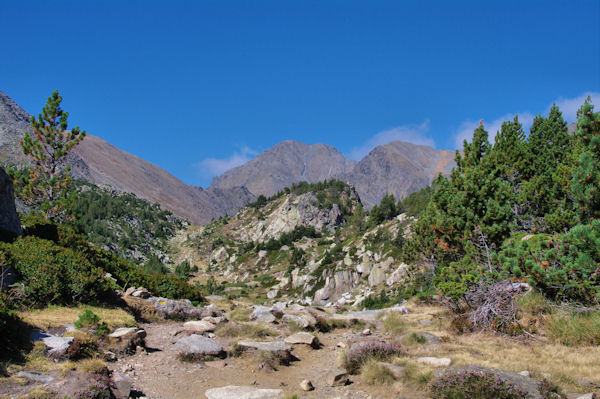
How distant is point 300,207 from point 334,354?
245 ft

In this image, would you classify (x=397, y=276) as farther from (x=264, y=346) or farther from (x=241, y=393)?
(x=241, y=393)

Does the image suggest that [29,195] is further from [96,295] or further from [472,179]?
[472,179]

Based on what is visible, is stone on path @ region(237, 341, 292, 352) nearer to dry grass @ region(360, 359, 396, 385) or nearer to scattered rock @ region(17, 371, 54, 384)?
dry grass @ region(360, 359, 396, 385)

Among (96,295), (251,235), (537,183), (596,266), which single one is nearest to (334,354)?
(596,266)

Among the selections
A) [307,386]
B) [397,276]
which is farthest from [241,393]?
[397,276]

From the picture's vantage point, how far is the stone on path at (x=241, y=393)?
7.39 m

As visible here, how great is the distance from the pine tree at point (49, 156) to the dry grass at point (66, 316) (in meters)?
12.7

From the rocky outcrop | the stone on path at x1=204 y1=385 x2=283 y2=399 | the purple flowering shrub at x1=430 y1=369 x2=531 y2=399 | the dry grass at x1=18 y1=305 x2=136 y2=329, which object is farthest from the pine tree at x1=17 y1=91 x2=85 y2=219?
the purple flowering shrub at x1=430 y1=369 x2=531 y2=399

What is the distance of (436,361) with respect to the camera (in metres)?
9.02

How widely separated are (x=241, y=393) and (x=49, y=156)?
23.8m

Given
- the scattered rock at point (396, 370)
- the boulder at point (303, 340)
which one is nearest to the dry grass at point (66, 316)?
the boulder at point (303, 340)

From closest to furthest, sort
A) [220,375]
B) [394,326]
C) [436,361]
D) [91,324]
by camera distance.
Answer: [436,361] < [220,375] < [91,324] < [394,326]

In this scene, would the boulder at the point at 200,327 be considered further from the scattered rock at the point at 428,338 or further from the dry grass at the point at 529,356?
the dry grass at the point at 529,356

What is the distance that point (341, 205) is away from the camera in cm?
8981
